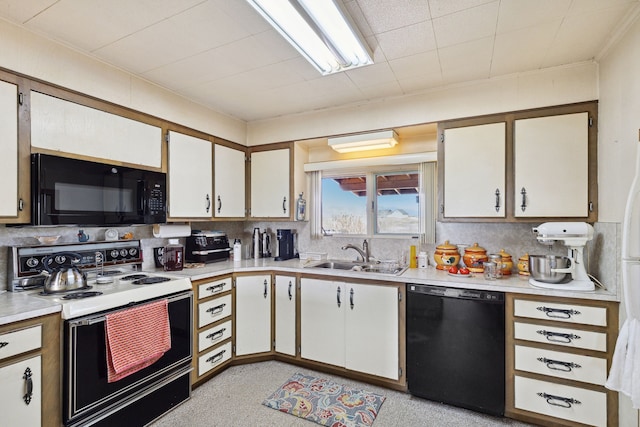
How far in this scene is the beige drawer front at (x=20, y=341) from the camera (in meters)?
1.45

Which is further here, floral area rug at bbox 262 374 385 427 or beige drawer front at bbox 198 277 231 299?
beige drawer front at bbox 198 277 231 299

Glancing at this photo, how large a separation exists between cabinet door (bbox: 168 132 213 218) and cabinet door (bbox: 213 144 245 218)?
0.32 feet

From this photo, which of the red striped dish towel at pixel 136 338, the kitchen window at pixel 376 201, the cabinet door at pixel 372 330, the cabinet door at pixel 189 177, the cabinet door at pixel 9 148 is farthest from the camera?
the kitchen window at pixel 376 201

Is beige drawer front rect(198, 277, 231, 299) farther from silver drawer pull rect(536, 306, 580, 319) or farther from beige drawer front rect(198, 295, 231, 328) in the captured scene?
silver drawer pull rect(536, 306, 580, 319)

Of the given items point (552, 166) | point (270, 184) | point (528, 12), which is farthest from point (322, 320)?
point (528, 12)

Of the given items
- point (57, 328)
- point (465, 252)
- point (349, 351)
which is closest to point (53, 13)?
point (57, 328)

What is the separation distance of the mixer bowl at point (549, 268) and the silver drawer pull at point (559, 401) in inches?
28.3

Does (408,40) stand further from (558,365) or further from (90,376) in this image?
(90,376)

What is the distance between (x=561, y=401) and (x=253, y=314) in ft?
7.69

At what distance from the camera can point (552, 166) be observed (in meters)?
2.25

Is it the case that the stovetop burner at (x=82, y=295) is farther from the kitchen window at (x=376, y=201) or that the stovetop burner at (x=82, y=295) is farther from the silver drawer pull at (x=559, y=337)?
the silver drawer pull at (x=559, y=337)

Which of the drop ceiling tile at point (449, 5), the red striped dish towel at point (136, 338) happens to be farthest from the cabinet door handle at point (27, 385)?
the drop ceiling tile at point (449, 5)

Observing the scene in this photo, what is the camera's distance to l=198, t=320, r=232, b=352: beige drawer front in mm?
2512

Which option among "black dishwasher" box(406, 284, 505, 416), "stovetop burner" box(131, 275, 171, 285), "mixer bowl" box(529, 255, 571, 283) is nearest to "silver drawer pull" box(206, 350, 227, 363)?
"stovetop burner" box(131, 275, 171, 285)
